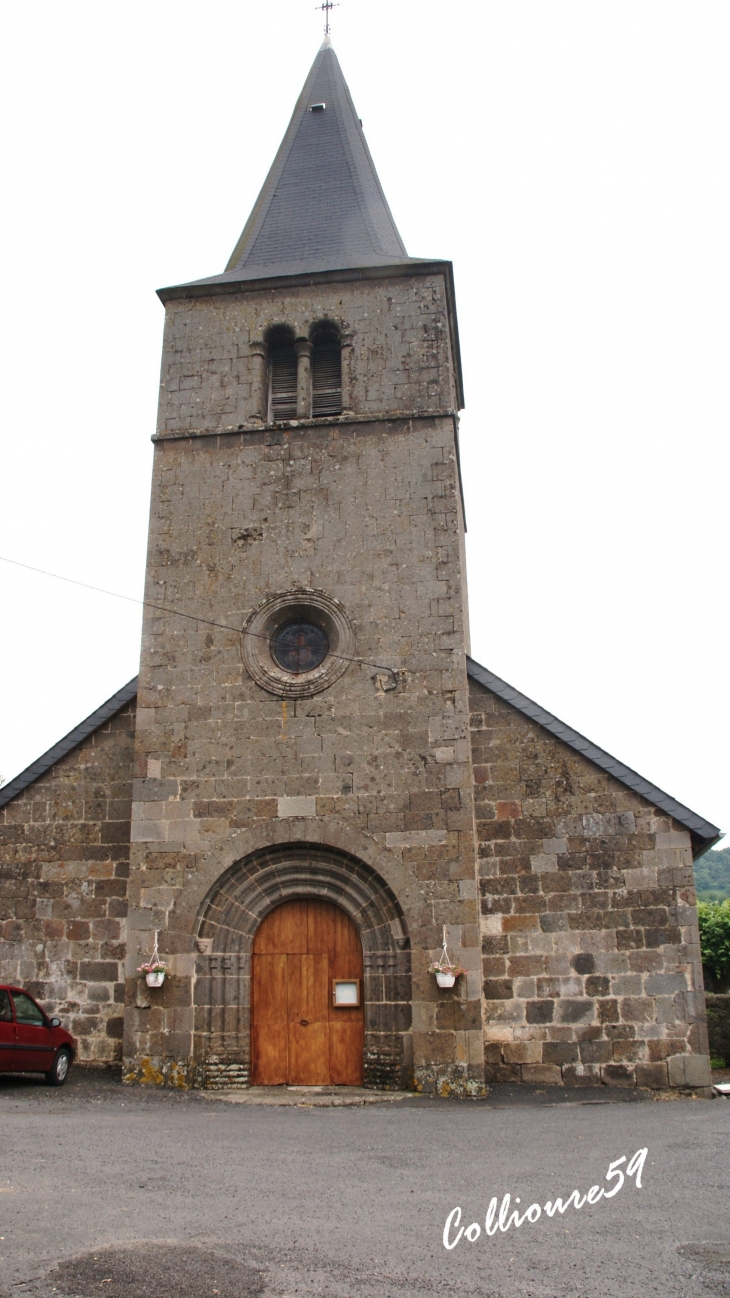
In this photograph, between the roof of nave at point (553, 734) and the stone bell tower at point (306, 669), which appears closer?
the stone bell tower at point (306, 669)

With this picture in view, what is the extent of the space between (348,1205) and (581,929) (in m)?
6.21

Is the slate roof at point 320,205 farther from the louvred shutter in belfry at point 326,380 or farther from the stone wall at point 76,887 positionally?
the stone wall at point 76,887

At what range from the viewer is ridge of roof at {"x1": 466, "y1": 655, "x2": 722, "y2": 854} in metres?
10.7

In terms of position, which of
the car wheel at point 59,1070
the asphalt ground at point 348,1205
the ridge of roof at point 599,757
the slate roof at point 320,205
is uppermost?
the slate roof at point 320,205

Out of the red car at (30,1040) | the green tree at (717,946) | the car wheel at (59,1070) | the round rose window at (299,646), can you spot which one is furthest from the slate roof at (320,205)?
the green tree at (717,946)

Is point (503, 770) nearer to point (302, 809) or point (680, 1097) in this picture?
point (302, 809)

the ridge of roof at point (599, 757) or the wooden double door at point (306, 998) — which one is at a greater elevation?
the ridge of roof at point (599, 757)

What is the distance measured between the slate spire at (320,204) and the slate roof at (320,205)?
15 mm

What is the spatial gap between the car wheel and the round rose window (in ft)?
16.0

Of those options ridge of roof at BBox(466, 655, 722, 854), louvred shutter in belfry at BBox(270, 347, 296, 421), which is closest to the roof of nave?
ridge of roof at BBox(466, 655, 722, 854)

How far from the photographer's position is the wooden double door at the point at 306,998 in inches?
407

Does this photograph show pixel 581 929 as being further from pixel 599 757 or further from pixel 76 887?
pixel 76 887

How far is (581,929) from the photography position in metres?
10.6

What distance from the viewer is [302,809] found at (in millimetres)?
10750
